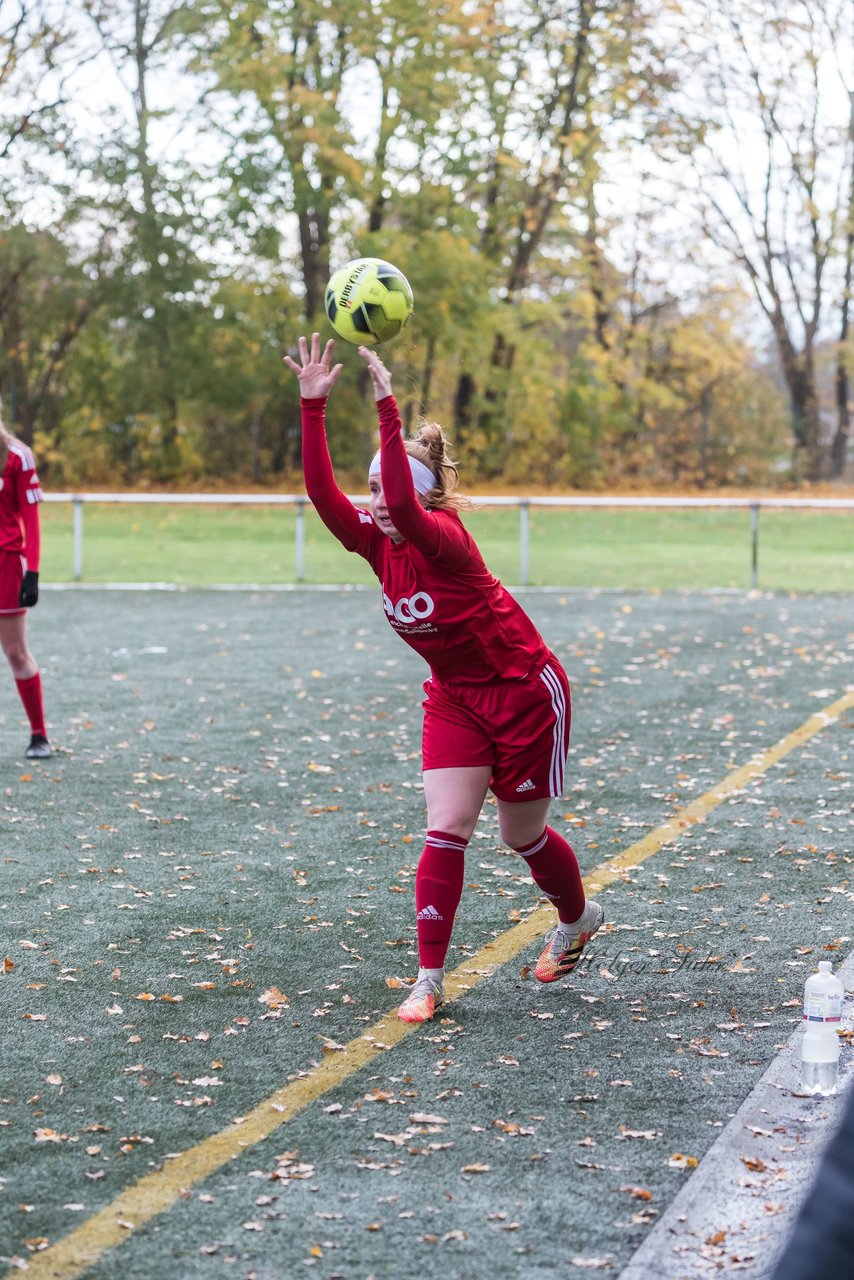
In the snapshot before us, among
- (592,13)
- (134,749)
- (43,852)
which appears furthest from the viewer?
(592,13)

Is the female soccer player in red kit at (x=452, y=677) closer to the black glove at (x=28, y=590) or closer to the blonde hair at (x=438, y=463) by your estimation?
the blonde hair at (x=438, y=463)

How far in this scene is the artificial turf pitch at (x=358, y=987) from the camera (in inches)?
135

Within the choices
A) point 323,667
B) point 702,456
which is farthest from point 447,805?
point 702,456

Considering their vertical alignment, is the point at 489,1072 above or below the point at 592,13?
below

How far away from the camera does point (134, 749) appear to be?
898 cm

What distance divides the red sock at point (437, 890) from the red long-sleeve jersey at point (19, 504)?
168 inches

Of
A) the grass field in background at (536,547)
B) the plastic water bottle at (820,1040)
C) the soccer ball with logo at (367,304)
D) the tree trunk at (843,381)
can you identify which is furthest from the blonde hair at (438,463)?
the tree trunk at (843,381)

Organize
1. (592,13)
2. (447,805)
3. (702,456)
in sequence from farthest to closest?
(702,456) < (592,13) < (447,805)

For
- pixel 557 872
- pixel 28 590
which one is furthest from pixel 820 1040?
pixel 28 590

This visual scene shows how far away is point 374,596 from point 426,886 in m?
12.8

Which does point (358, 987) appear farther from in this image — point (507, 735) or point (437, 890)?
point (507, 735)

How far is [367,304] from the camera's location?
16.6 ft

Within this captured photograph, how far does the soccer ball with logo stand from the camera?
504cm

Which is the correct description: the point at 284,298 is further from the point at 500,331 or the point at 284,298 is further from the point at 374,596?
the point at 374,596
